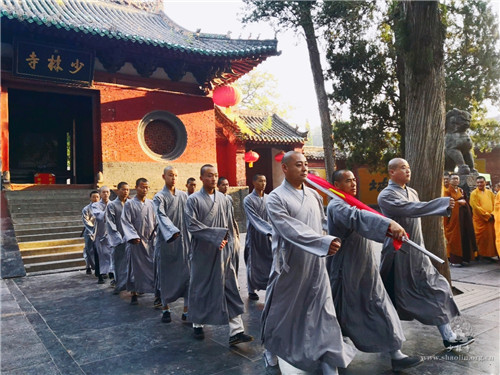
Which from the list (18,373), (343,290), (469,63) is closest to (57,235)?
(18,373)

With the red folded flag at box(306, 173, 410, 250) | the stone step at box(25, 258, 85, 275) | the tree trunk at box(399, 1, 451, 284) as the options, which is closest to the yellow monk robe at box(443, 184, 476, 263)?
the tree trunk at box(399, 1, 451, 284)

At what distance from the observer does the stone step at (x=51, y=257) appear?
777 cm

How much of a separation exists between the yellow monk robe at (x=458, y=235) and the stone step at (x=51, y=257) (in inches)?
297

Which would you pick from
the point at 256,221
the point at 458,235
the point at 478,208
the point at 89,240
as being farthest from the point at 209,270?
the point at 478,208

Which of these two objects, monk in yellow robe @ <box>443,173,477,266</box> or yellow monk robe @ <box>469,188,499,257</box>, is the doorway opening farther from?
yellow monk robe @ <box>469,188,499,257</box>

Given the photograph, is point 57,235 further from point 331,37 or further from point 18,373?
point 331,37

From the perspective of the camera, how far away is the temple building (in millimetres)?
10367

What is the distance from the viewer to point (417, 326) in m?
3.98

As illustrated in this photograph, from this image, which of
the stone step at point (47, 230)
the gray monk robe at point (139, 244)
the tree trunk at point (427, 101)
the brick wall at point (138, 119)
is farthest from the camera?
the brick wall at point (138, 119)

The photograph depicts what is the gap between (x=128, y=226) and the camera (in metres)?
5.42

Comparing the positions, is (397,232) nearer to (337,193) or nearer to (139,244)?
(337,193)

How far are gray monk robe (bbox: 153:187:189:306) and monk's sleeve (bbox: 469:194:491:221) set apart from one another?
630cm

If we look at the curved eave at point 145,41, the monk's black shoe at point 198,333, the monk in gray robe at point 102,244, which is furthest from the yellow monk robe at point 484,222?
the monk in gray robe at point 102,244

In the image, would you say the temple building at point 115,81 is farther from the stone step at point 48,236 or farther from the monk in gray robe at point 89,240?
the monk in gray robe at point 89,240
